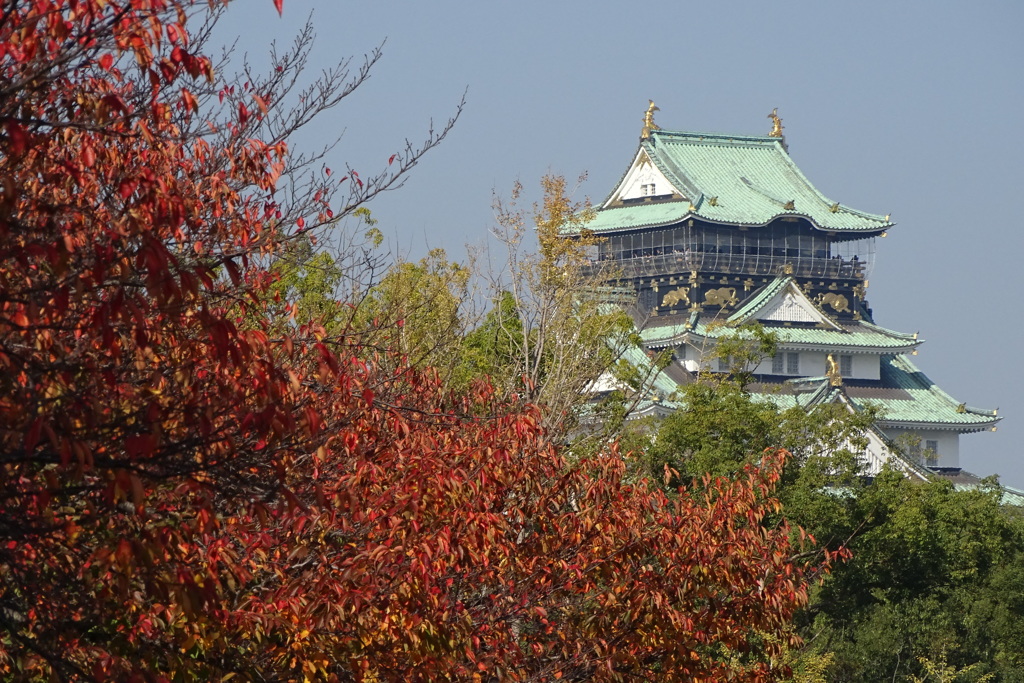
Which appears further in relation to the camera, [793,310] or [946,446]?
[946,446]

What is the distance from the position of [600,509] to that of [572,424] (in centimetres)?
782

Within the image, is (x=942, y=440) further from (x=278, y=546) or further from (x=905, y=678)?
(x=278, y=546)

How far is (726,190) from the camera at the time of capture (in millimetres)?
61281

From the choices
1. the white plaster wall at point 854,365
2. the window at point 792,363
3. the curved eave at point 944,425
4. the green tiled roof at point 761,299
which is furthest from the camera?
the white plaster wall at point 854,365

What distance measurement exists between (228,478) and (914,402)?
2110 inches

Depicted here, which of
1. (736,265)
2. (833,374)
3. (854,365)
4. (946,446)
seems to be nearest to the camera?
→ (833,374)

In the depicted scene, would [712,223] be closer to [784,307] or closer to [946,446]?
[784,307]

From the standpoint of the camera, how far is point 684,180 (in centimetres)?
6012

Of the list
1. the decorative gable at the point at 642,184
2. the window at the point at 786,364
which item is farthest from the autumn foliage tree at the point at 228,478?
the decorative gable at the point at 642,184

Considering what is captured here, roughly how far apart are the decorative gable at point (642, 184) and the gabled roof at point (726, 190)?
0.21 ft

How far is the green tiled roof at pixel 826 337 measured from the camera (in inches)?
2199

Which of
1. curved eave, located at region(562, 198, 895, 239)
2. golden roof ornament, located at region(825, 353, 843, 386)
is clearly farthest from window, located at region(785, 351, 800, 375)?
curved eave, located at region(562, 198, 895, 239)

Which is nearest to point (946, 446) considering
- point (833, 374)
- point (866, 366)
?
point (866, 366)

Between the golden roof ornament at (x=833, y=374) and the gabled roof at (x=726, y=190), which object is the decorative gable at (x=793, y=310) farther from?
the gabled roof at (x=726, y=190)
